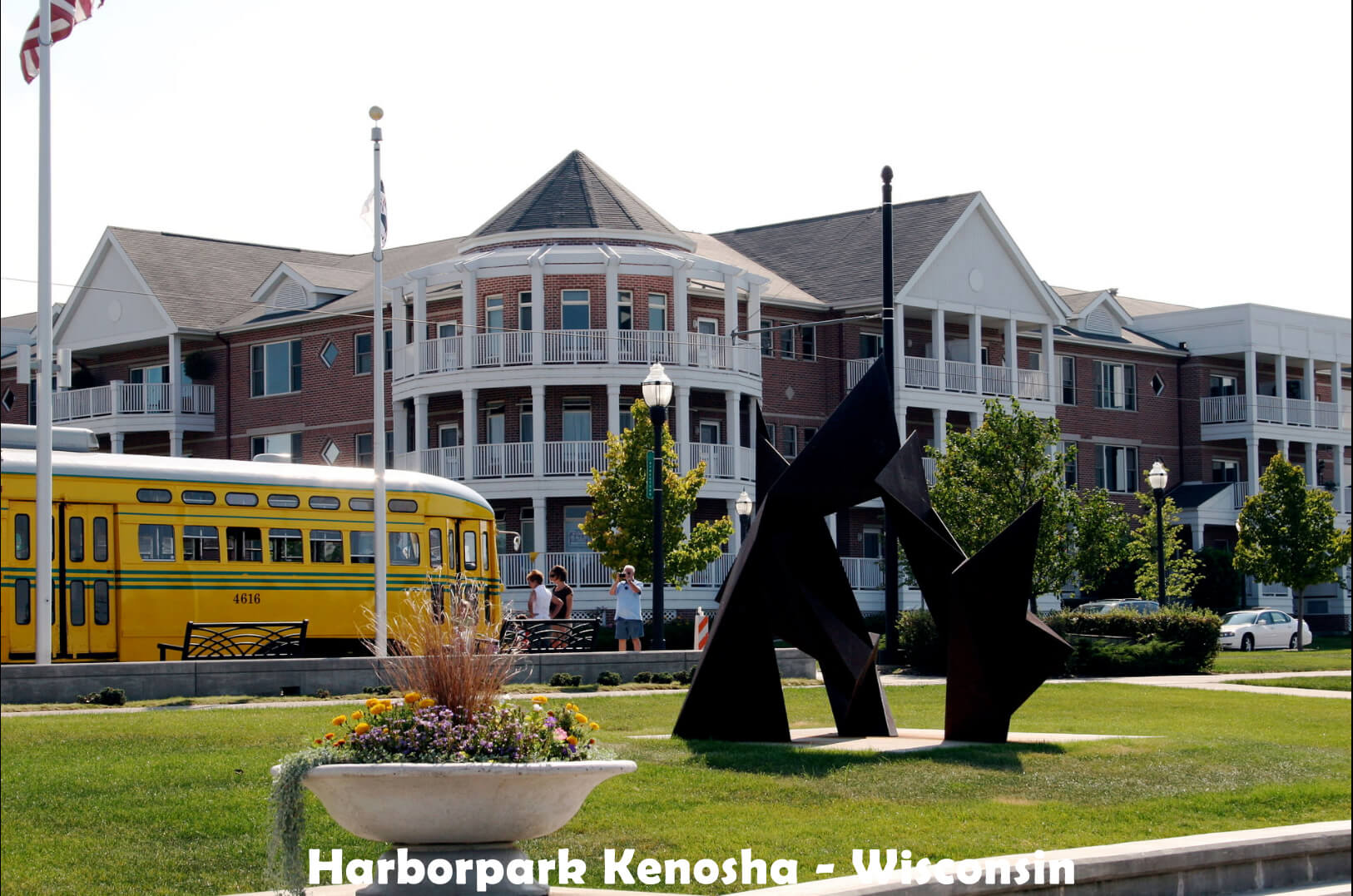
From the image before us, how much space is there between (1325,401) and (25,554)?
5372cm

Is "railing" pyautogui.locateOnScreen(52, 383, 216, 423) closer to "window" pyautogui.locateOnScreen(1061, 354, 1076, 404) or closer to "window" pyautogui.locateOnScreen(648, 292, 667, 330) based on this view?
"window" pyautogui.locateOnScreen(648, 292, 667, 330)

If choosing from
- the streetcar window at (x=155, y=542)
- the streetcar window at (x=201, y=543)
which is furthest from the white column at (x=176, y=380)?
the streetcar window at (x=155, y=542)

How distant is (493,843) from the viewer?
836 cm

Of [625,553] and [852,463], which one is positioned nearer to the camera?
[852,463]

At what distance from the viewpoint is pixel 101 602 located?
2447 centimetres

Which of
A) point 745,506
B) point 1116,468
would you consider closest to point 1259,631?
point 1116,468

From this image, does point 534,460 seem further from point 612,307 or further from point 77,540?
point 77,540

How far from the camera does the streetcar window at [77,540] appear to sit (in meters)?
24.0

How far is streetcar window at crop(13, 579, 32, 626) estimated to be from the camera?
Answer: 76.1 feet

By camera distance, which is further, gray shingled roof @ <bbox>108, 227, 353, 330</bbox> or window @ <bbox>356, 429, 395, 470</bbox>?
gray shingled roof @ <bbox>108, 227, 353, 330</bbox>

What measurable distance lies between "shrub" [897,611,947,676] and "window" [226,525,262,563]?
11071 millimetres

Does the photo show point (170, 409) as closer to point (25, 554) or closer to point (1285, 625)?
point (25, 554)

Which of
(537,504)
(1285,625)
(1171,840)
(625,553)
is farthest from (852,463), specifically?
(1285,625)

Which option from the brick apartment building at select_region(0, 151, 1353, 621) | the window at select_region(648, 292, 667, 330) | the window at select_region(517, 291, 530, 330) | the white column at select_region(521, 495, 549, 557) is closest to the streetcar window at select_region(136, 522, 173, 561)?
the brick apartment building at select_region(0, 151, 1353, 621)
